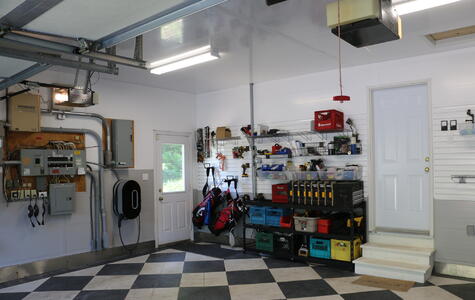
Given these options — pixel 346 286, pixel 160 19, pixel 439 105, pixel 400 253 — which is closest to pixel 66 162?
pixel 160 19

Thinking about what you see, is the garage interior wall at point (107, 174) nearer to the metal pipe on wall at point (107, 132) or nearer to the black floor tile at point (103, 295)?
the metal pipe on wall at point (107, 132)

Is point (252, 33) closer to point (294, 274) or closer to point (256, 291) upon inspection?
point (256, 291)

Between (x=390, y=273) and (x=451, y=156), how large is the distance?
1760 millimetres

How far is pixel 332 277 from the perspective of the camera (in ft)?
16.8


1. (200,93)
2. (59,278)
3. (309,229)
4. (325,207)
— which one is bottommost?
(59,278)

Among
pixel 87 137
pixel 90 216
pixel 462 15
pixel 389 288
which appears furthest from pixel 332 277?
pixel 87 137

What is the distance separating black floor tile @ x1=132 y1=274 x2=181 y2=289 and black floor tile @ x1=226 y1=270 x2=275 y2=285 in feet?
2.37

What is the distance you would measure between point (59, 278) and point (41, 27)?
392 centimetres

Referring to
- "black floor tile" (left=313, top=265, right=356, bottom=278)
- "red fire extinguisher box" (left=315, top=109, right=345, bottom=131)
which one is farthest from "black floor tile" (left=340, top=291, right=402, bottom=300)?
"red fire extinguisher box" (left=315, top=109, right=345, bottom=131)

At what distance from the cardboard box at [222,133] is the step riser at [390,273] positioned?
3289 millimetres

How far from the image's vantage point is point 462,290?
4.48 m

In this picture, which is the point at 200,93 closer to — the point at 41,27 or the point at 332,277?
the point at 332,277

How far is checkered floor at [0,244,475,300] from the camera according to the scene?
4492mm

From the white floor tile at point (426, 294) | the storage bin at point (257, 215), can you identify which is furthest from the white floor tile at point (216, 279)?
the white floor tile at point (426, 294)
